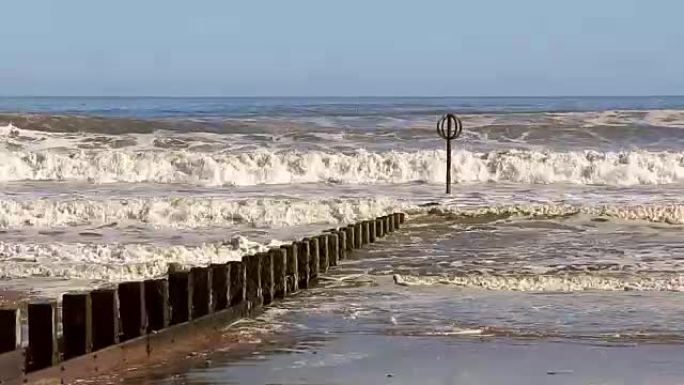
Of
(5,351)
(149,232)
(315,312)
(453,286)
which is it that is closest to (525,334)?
(315,312)

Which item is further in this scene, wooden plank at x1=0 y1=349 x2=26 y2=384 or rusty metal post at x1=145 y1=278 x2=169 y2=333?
rusty metal post at x1=145 y1=278 x2=169 y2=333

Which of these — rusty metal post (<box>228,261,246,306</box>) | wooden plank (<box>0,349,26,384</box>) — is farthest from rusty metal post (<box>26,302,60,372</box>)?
rusty metal post (<box>228,261,246,306</box>)

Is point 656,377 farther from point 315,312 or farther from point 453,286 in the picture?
point 453,286

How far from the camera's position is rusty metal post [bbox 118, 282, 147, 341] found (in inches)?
337

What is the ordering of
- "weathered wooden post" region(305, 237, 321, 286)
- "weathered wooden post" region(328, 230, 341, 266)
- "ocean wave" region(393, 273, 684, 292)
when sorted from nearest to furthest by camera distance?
"ocean wave" region(393, 273, 684, 292) → "weathered wooden post" region(305, 237, 321, 286) → "weathered wooden post" region(328, 230, 341, 266)

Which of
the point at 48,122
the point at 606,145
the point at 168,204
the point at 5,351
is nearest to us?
the point at 5,351

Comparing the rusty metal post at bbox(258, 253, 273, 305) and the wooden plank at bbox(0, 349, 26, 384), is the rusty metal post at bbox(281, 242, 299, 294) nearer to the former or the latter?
the rusty metal post at bbox(258, 253, 273, 305)

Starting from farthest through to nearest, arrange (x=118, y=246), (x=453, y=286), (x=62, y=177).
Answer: (x=62, y=177), (x=118, y=246), (x=453, y=286)

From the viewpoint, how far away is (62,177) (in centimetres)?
3011

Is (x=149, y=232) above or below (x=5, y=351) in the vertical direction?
below

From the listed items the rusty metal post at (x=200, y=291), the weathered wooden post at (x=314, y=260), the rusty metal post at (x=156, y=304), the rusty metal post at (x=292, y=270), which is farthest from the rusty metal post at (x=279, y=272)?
the rusty metal post at (x=156, y=304)

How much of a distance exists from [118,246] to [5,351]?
1017 centimetres

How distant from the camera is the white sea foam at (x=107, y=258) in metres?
14.2

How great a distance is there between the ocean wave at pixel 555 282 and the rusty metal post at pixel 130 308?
16.0 feet
